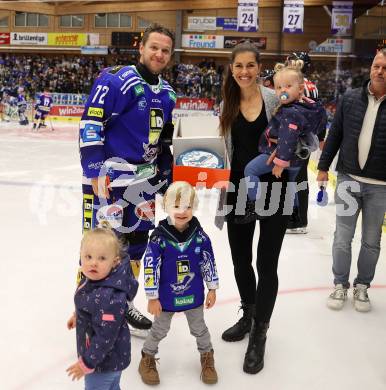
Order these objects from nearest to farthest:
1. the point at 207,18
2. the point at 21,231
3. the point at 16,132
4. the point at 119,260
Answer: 1. the point at 119,260
2. the point at 21,231
3. the point at 16,132
4. the point at 207,18

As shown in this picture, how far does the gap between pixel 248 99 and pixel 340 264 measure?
1255 millimetres

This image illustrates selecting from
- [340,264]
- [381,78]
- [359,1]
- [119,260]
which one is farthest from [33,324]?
[359,1]

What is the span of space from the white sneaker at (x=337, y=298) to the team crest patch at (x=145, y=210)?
3.78 feet

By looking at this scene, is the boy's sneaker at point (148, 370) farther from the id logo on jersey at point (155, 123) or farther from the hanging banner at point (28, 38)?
the hanging banner at point (28, 38)

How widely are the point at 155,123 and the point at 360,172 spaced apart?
1126 mm

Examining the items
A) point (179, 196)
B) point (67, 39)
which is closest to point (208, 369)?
point (179, 196)

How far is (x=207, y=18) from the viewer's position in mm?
21297

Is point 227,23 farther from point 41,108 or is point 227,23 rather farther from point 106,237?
point 106,237

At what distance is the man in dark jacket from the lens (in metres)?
2.55

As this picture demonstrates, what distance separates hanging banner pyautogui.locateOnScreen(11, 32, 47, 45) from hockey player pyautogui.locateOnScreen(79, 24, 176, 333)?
75.2 ft

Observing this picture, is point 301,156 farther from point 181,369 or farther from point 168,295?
point 181,369

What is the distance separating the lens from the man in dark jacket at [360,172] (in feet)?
8.38

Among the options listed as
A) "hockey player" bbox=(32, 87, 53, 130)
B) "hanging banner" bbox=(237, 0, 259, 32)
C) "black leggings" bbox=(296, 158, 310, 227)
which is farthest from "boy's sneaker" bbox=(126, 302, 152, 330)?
"hanging banner" bbox=(237, 0, 259, 32)

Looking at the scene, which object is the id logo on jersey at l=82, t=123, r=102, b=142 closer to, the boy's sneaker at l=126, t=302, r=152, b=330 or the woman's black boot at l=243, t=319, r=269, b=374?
the boy's sneaker at l=126, t=302, r=152, b=330
